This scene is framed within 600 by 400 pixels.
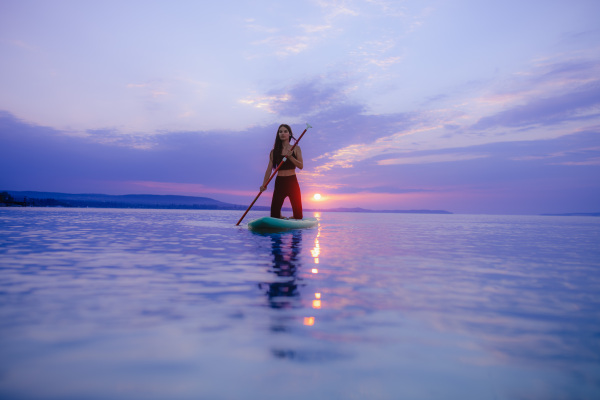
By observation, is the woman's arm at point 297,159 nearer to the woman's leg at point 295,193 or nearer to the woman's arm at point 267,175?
the woman's leg at point 295,193

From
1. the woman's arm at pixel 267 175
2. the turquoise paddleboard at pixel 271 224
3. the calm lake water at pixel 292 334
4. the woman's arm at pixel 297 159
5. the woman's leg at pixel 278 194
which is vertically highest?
the woman's arm at pixel 297 159

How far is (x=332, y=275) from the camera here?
4.95m

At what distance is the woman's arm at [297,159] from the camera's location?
11831 millimetres

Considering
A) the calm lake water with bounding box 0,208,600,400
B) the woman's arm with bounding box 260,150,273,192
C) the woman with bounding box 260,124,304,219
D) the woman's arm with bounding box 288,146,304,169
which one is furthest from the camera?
the woman's arm with bounding box 260,150,273,192

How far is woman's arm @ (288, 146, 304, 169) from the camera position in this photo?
38.8ft

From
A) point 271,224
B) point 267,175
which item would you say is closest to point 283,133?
point 267,175

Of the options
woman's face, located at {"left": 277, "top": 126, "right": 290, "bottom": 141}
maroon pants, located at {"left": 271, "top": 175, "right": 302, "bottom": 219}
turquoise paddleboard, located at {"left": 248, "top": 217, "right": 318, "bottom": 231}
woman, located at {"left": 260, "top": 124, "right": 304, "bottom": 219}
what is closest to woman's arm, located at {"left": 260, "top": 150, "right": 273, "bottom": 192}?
woman, located at {"left": 260, "top": 124, "right": 304, "bottom": 219}

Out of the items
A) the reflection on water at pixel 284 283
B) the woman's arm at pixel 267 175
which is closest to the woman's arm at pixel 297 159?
the woman's arm at pixel 267 175

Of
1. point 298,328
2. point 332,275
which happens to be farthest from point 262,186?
point 298,328

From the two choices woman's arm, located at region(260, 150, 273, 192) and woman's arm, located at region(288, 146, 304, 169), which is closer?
woman's arm, located at region(288, 146, 304, 169)

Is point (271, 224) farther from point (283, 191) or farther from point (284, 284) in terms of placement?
point (284, 284)

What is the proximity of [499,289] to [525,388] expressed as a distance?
8.74ft

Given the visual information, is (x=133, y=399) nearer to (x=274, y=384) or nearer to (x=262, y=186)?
(x=274, y=384)

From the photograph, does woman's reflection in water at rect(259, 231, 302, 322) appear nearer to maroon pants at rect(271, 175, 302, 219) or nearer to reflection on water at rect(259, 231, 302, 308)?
reflection on water at rect(259, 231, 302, 308)
